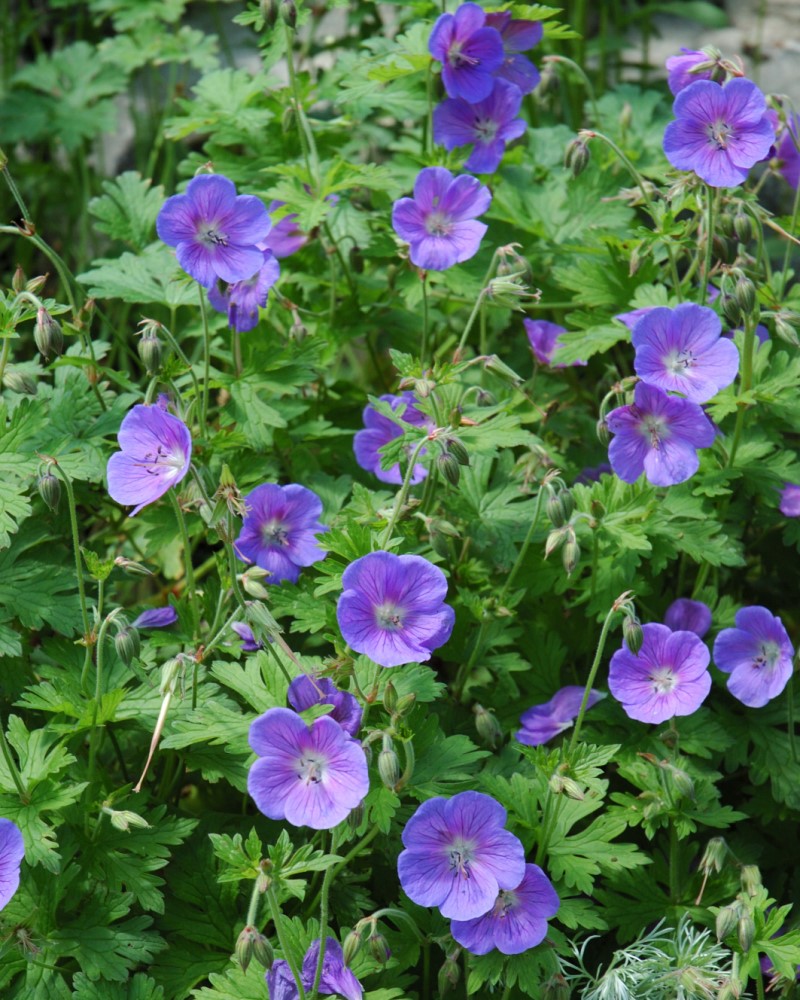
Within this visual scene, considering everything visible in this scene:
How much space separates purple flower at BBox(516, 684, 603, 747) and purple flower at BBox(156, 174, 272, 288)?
0.96 m

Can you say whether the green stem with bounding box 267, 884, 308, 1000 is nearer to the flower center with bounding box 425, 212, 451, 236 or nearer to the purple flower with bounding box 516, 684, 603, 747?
the purple flower with bounding box 516, 684, 603, 747

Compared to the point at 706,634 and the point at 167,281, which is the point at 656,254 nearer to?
the point at 706,634

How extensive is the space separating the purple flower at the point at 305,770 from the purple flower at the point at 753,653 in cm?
82

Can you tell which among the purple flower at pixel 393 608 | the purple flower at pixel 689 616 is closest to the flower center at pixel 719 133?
the purple flower at pixel 689 616

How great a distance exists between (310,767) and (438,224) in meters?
1.18

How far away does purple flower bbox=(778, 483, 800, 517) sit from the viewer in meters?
2.33

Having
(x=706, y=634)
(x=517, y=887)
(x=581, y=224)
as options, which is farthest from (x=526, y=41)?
(x=517, y=887)

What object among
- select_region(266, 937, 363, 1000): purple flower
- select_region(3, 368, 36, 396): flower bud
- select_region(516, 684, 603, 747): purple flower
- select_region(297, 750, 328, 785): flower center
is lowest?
select_region(516, 684, 603, 747): purple flower

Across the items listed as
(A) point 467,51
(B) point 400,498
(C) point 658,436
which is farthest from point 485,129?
(B) point 400,498

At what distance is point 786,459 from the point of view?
2322 mm

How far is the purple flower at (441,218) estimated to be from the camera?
232 cm

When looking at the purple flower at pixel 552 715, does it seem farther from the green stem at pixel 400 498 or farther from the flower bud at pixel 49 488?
the flower bud at pixel 49 488

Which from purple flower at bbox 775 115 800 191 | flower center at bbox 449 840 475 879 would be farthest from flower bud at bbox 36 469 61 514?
purple flower at bbox 775 115 800 191

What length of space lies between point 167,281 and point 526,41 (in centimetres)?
96
